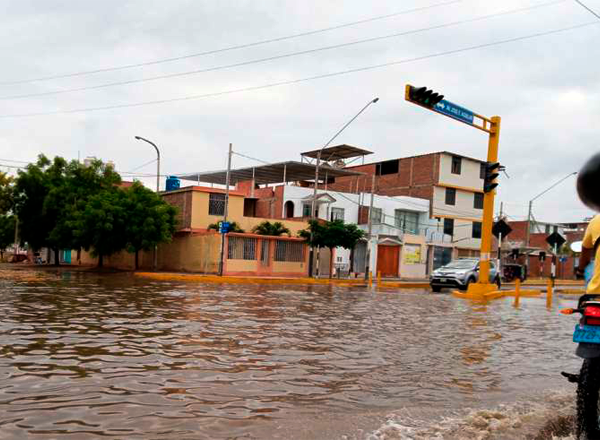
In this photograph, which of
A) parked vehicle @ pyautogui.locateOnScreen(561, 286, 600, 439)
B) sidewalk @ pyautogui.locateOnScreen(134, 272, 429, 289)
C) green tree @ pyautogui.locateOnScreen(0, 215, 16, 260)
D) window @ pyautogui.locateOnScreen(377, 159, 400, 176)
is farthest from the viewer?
green tree @ pyautogui.locateOnScreen(0, 215, 16, 260)

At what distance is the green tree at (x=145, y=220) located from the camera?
30203 mm

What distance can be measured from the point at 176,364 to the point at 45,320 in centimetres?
425

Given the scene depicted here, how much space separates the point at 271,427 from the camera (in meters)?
4.18

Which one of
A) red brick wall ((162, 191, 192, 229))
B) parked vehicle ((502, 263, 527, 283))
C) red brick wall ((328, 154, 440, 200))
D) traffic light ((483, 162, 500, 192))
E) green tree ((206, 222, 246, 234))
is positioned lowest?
parked vehicle ((502, 263, 527, 283))

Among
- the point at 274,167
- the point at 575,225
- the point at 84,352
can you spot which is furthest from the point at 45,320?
the point at 575,225

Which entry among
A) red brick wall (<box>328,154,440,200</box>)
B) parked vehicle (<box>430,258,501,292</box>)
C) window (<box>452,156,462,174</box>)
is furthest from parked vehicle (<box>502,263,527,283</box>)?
parked vehicle (<box>430,258,501,292</box>)

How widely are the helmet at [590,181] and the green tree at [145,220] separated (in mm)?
29916

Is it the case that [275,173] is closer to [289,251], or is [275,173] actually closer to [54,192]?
[289,251]

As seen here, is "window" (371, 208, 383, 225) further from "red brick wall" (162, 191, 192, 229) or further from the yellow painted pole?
the yellow painted pole

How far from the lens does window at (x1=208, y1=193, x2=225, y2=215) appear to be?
112 feet

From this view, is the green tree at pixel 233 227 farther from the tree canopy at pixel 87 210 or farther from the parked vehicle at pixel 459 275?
the parked vehicle at pixel 459 275

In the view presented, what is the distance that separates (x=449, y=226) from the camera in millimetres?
49719

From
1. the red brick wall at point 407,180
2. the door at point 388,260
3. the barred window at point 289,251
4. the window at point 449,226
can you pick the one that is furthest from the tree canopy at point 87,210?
the window at point 449,226

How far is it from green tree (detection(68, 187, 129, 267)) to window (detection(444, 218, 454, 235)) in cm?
2924
